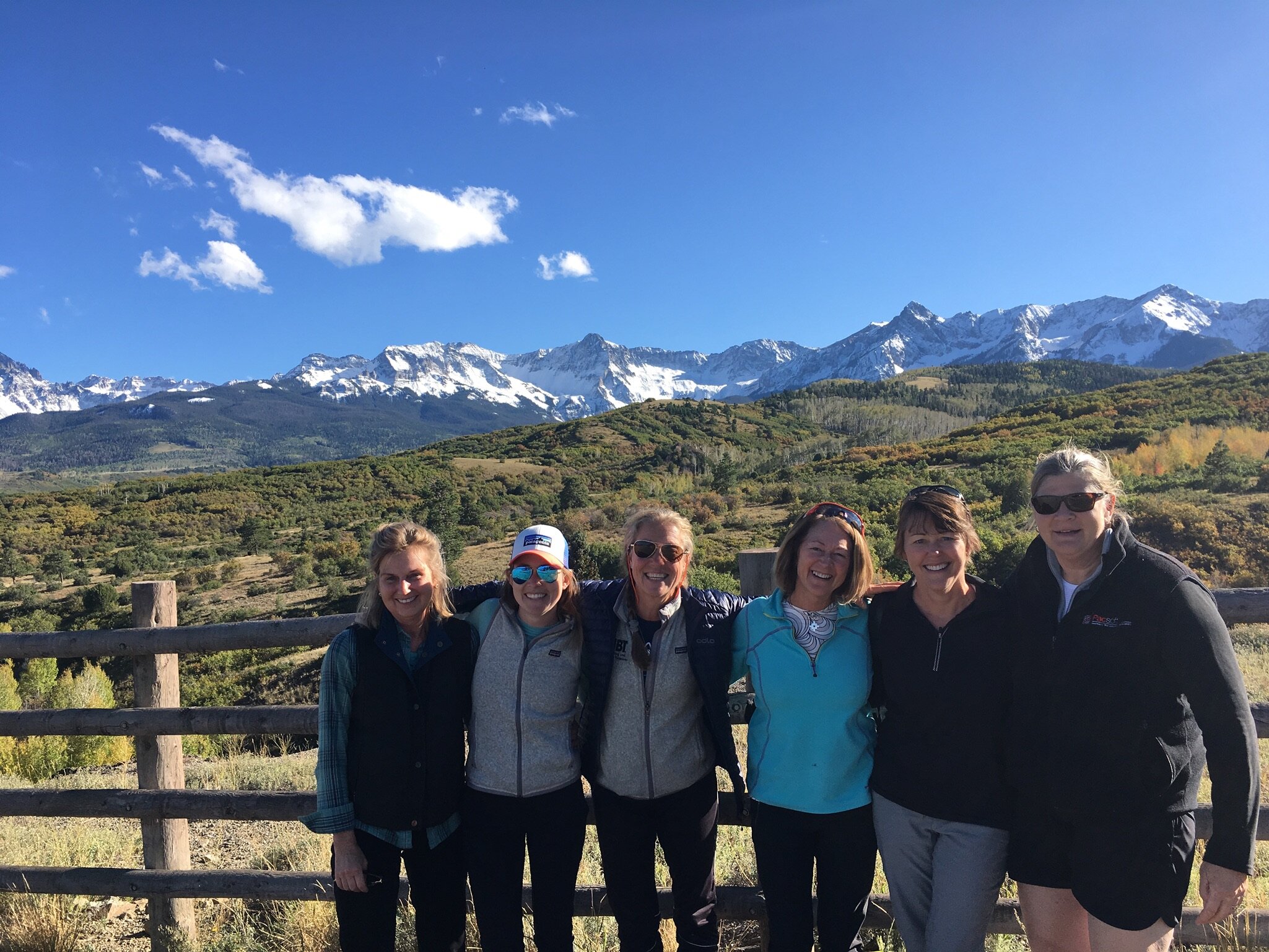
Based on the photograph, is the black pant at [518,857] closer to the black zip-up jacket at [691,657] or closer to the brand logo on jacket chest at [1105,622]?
the black zip-up jacket at [691,657]

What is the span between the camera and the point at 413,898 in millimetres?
2672

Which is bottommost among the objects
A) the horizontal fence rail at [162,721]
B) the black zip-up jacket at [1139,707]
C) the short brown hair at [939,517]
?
the horizontal fence rail at [162,721]

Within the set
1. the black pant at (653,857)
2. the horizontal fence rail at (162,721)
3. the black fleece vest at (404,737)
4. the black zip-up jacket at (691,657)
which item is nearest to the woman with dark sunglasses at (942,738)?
the black zip-up jacket at (691,657)

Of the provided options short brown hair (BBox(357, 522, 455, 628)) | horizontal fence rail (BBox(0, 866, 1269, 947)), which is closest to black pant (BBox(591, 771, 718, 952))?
horizontal fence rail (BBox(0, 866, 1269, 947))

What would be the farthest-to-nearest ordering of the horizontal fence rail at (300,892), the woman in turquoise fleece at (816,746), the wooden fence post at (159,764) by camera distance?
the wooden fence post at (159,764)
the horizontal fence rail at (300,892)
the woman in turquoise fleece at (816,746)

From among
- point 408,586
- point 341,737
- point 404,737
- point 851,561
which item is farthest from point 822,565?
point 341,737

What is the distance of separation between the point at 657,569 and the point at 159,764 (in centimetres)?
300

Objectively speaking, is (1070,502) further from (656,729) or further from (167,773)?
(167,773)

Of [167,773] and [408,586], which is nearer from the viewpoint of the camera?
[408,586]

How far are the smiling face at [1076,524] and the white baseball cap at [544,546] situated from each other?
165 centimetres

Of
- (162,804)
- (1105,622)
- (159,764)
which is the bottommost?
(162,804)

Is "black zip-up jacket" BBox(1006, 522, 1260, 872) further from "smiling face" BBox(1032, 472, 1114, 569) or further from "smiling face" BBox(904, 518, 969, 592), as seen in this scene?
"smiling face" BBox(904, 518, 969, 592)

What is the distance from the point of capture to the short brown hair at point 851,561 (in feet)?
8.41

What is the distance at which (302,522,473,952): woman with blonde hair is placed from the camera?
99.6 inches
